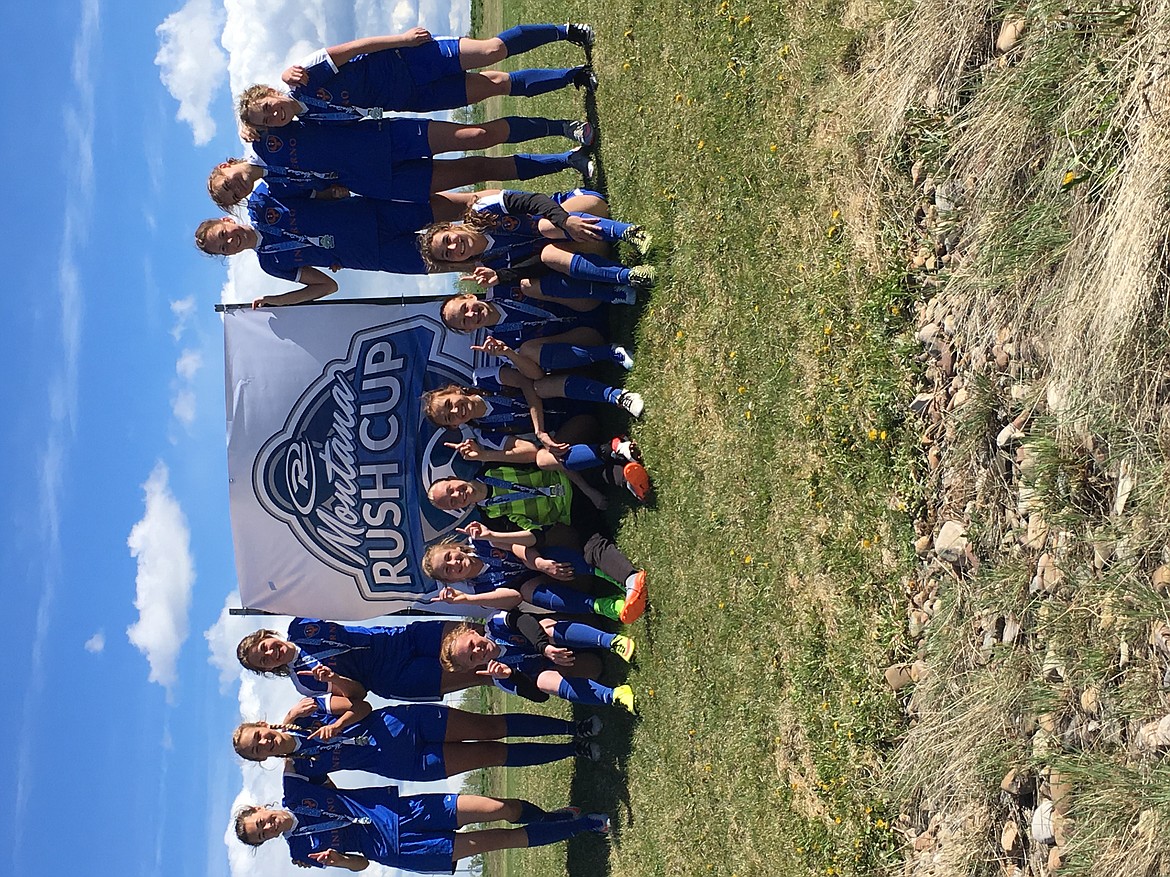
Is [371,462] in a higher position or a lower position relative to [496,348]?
lower

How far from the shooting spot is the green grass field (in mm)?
3701

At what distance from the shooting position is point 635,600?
727 centimetres

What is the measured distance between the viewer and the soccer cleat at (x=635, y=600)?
7.27 meters

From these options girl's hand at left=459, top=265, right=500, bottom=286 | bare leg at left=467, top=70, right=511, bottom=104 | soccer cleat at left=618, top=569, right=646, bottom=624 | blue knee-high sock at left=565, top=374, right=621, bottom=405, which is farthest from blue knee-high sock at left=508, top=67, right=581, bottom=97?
soccer cleat at left=618, top=569, right=646, bottom=624

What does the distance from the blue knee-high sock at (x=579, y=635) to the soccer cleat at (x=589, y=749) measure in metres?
1.15

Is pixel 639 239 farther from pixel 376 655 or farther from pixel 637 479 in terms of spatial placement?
pixel 376 655

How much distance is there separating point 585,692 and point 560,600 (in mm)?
831

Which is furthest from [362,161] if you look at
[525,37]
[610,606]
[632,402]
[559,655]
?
[559,655]

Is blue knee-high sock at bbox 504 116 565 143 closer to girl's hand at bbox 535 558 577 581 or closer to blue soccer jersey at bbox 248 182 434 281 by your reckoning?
blue soccer jersey at bbox 248 182 434 281

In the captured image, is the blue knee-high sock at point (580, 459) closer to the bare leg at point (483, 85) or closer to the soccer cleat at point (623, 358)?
the soccer cleat at point (623, 358)

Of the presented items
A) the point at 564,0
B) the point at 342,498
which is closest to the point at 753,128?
the point at 342,498

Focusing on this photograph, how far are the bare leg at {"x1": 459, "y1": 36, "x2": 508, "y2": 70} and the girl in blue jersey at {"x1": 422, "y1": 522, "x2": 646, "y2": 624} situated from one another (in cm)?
343

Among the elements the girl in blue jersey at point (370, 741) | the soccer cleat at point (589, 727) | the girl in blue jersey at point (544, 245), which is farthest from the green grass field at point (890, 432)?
the girl in blue jersey at point (370, 741)

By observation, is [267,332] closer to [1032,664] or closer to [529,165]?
[529,165]
